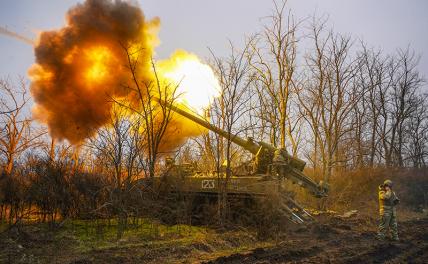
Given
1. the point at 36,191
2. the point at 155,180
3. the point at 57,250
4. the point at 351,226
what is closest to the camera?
the point at 57,250

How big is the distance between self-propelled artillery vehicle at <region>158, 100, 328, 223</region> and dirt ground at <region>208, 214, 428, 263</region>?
3.88 feet

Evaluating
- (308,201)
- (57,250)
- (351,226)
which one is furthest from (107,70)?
(308,201)

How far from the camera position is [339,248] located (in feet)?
35.9

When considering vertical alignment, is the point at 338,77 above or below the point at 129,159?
above

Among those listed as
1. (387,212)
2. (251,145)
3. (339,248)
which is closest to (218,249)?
(339,248)

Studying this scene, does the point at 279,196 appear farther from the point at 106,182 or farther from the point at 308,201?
the point at 308,201

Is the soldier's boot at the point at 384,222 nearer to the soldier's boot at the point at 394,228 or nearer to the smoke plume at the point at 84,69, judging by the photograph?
the soldier's boot at the point at 394,228

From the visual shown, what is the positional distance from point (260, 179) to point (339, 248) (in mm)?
4180

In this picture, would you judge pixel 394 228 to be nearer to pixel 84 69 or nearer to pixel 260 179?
pixel 260 179

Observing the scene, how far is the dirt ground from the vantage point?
9289 millimetres

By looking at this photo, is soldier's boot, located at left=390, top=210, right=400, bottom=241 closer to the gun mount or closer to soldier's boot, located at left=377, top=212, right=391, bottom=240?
soldier's boot, located at left=377, top=212, right=391, bottom=240

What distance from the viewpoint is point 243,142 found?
16.8 m

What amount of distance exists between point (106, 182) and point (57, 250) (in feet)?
14.2

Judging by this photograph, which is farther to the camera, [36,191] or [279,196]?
[279,196]
